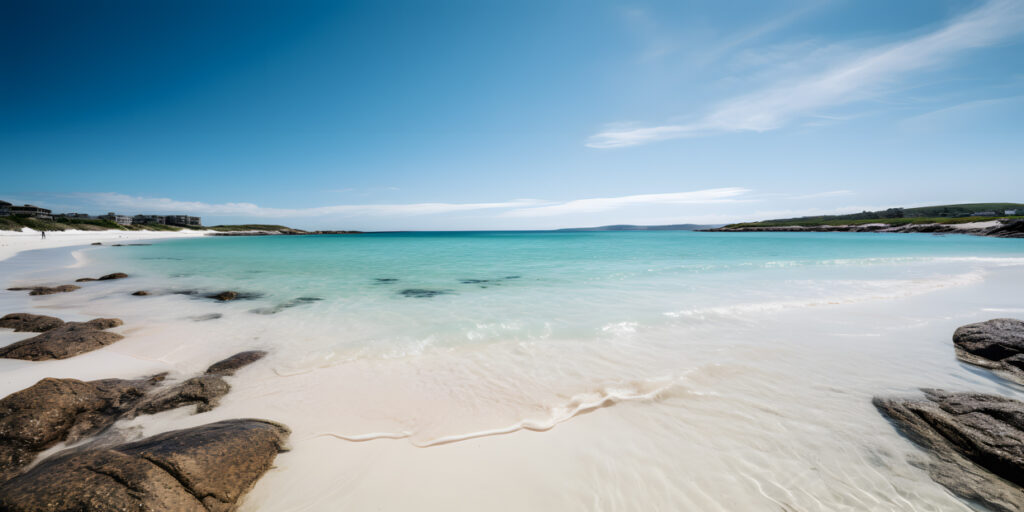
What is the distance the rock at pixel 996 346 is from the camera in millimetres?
5609

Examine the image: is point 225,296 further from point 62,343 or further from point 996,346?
point 996,346

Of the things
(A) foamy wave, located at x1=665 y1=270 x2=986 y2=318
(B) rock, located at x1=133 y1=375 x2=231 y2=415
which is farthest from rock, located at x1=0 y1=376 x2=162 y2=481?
(A) foamy wave, located at x1=665 y1=270 x2=986 y2=318

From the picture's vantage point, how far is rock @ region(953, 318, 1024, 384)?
5.61 m

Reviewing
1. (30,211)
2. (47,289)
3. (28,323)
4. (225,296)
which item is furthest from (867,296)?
(30,211)

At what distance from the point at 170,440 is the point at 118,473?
753 mm

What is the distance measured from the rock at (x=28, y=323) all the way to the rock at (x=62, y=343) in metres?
0.58

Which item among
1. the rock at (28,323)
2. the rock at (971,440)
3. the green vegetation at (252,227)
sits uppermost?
the green vegetation at (252,227)

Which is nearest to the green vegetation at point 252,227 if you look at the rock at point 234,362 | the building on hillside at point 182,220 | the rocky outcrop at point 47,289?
the building on hillside at point 182,220

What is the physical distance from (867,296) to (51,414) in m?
18.6

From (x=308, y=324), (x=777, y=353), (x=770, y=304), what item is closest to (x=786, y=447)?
(x=777, y=353)

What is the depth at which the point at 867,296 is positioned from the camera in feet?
37.6

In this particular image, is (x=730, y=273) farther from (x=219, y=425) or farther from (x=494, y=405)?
(x=219, y=425)

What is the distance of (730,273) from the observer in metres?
17.2

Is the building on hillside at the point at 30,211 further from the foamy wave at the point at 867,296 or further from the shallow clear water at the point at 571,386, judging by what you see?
the foamy wave at the point at 867,296
